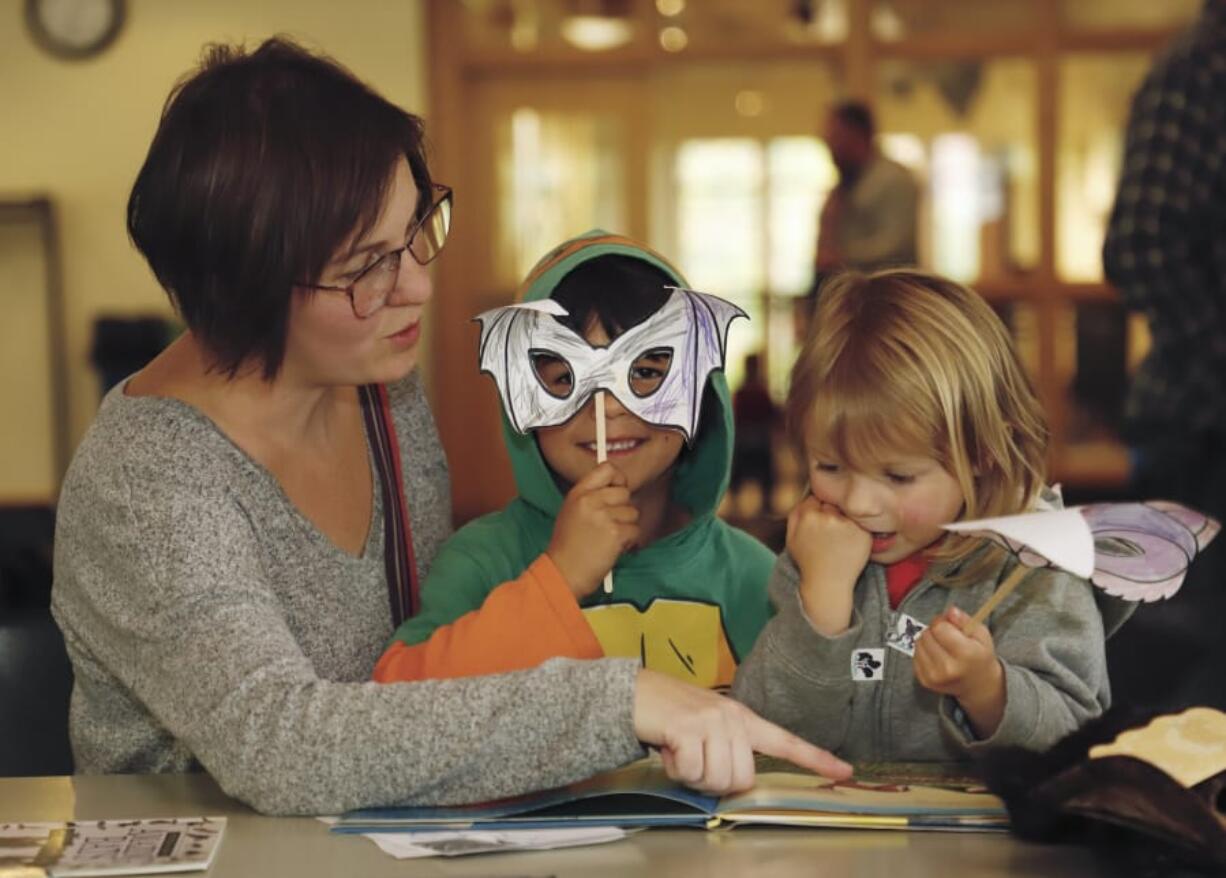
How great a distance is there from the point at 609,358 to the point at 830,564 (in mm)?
308

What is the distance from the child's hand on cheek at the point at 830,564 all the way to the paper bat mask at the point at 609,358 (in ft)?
0.63

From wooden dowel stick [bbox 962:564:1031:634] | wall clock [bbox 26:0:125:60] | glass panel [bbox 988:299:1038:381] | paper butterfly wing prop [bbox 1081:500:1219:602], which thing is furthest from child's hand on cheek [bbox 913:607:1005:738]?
wall clock [bbox 26:0:125:60]

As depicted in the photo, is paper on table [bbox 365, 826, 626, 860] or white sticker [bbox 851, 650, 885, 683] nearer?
paper on table [bbox 365, 826, 626, 860]

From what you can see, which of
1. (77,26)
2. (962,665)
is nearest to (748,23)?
(77,26)

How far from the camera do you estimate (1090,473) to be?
26.1ft

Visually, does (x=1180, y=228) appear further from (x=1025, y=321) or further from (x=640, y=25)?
(x=640, y=25)

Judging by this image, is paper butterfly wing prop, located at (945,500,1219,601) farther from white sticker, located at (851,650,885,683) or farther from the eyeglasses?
the eyeglasses

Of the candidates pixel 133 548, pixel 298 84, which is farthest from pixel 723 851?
pixel 298 84

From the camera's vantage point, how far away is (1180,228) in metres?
2.67

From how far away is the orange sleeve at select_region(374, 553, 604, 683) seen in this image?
1576mm

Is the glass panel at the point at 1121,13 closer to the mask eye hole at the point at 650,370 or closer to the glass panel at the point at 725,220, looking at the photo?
the glass panel at the point at 725,220

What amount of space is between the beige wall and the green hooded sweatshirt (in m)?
6.27

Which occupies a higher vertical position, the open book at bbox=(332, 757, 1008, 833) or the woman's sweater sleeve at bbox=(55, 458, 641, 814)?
the woman's sweater sleeve at bbox=(55, 458, 641, 814)

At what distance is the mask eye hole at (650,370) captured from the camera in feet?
5.61
